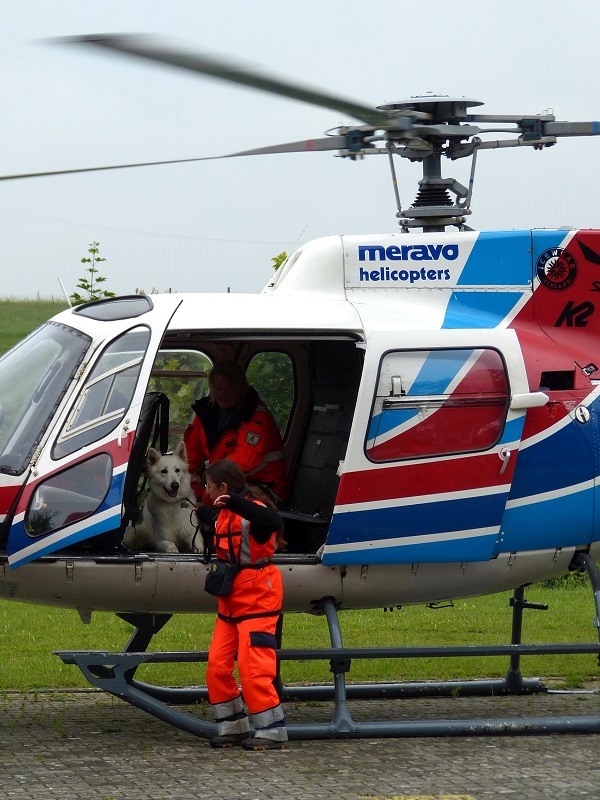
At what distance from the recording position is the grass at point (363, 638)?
9906 mm

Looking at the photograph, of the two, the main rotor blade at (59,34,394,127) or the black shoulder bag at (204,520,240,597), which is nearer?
the main rotor blade at (59,34,394,127)

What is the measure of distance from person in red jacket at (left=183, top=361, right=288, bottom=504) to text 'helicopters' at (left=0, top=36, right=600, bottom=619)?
0.33 meters

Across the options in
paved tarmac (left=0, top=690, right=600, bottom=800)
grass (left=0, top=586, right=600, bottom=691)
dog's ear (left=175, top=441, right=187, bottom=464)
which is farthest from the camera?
grass (left=0, top=586, right=600, bottom=691)

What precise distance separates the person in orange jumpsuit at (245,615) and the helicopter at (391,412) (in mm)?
331

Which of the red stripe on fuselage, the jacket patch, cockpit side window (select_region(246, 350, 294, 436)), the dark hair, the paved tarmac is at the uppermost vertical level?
cockpit side window (select_region(246, 350, 294, 436))

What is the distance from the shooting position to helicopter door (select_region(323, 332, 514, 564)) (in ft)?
23.7

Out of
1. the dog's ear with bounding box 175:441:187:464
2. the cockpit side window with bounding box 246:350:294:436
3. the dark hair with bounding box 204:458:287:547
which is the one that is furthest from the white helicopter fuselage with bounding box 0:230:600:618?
the cockpit side window with bounding box 246:350:294:436

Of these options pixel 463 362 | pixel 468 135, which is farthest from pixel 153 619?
pixel 468 135

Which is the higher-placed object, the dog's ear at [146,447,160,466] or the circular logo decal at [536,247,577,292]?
the circular logo decal at [536,247,577,292]

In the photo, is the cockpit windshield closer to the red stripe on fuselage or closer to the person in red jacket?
the person in red jacket

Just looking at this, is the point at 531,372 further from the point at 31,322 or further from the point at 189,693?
the point at 31,322

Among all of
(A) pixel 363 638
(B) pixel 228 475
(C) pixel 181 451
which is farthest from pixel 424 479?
(A) pixel 363 638

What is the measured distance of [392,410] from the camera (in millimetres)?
7285

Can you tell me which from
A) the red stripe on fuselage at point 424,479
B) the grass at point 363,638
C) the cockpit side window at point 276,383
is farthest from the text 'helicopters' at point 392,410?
the grass at point 363,638
